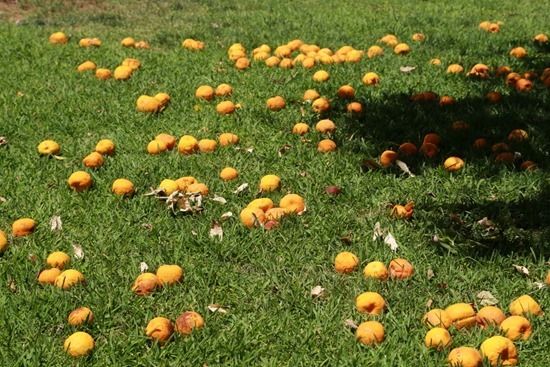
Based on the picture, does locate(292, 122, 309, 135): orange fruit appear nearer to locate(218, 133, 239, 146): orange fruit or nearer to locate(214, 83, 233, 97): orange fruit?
locate(218, 133, 239, 146): orange fruit

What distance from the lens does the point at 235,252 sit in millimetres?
4422

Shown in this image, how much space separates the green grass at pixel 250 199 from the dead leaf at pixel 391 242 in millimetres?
36

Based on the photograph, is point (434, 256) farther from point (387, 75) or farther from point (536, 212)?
point (387, 75)

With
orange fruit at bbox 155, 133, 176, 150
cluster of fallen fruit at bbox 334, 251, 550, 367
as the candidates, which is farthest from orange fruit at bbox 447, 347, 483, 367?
orange fruit at bbox 155, 133, 176, 150

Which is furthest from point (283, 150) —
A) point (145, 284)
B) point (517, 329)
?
point (517, 329)

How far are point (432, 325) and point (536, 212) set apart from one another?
1642mm

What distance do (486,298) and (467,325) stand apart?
374 mm

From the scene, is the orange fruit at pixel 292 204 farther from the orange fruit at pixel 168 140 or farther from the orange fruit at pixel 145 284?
the orange fruit at pixel 168 140

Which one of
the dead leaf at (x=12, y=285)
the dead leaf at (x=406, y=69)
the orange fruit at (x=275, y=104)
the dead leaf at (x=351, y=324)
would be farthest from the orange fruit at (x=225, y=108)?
the dead leaf at (x=351, y=324)

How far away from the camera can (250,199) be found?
504 cm

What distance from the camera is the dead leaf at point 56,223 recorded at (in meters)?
4.62

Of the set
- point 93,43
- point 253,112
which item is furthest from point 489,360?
point 93,43

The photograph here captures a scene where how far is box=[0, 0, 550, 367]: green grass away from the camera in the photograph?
3.68 metres

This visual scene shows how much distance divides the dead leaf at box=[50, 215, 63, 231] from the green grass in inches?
2.7
